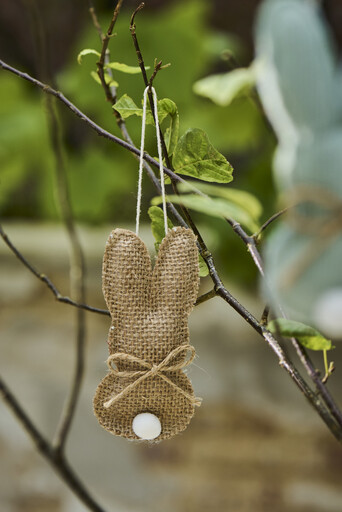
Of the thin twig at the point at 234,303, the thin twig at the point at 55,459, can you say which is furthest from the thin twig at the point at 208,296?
the thin twig at the point at 55,459

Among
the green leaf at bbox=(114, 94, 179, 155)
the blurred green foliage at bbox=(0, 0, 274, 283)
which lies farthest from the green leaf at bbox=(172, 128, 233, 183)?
the blurred green foliage at bbox=(0, 0, 274, 283)

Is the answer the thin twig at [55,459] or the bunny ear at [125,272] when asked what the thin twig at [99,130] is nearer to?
the bunny ear at [125,272]

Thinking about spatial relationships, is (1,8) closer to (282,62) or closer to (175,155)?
(282,62)

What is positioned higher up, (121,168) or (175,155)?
(175,155)

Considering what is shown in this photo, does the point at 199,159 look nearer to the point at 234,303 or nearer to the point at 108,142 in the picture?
the point at 234,303

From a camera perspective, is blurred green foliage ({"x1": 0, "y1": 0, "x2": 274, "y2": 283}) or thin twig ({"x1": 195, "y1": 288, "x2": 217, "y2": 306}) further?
blurred green foliage ({"x1": 0, "y1": 0, "x2": 274, "y2": 283})

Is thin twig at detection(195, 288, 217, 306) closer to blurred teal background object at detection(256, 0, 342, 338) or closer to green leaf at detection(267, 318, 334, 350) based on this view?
green leaf at detection(267, 318, 334, 350)

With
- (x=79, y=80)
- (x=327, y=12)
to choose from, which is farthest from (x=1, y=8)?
(x=327, y=12)
